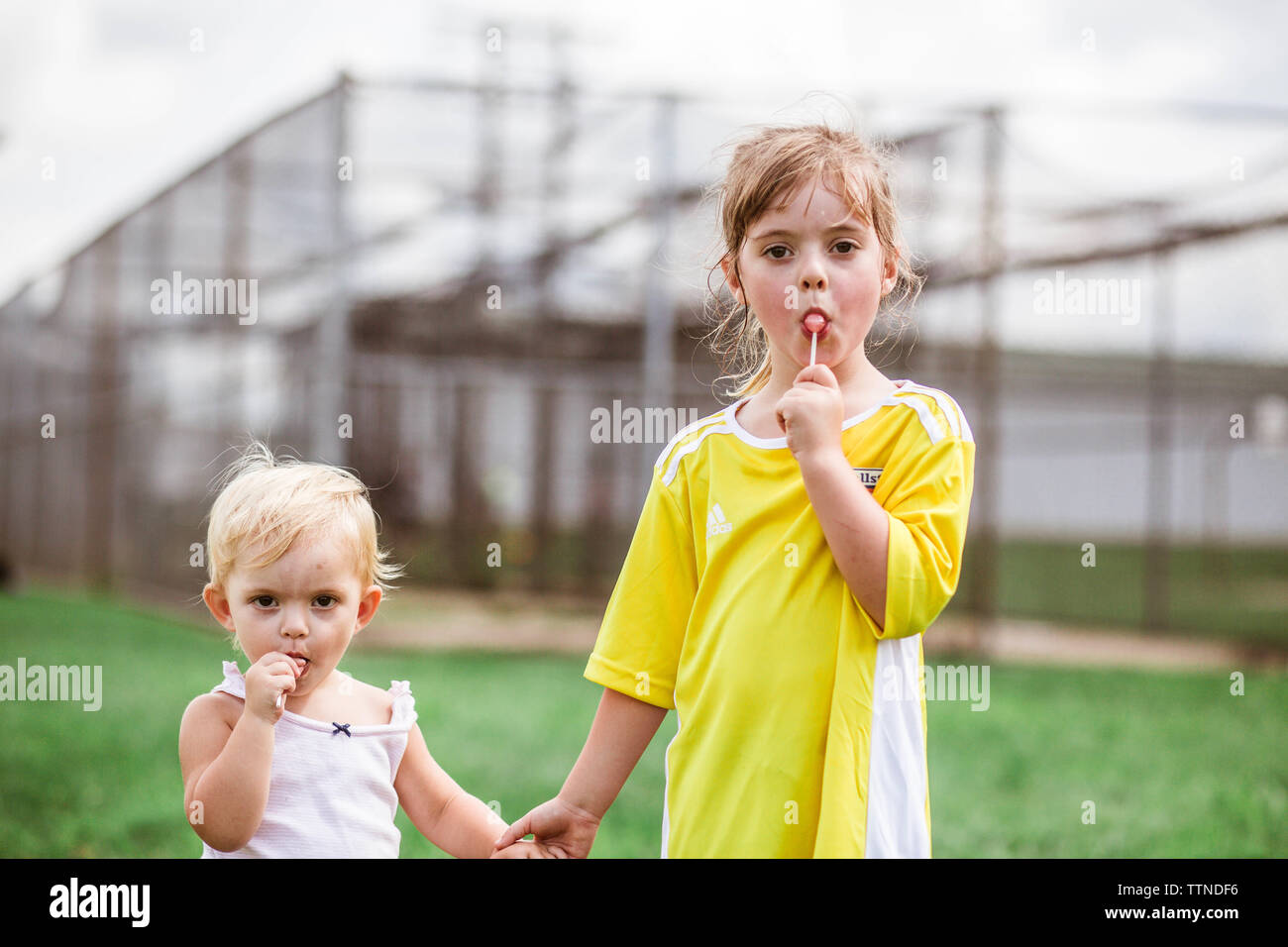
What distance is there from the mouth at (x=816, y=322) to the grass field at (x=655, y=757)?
2.31 metres

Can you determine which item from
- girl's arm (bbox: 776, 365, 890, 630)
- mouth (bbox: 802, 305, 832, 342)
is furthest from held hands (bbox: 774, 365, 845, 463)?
mouth (bbox: 802, 305, 832, 342)

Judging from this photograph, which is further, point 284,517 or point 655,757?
point 655,757

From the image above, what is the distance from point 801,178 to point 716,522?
1.60ft

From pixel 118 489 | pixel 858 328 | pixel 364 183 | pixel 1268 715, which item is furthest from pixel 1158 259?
pixel 118 489

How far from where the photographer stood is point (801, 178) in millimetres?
1563

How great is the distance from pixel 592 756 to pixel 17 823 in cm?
307

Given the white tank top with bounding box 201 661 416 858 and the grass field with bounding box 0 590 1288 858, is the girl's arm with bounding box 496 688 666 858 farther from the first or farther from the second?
the grass field with bounding box 0 590 1288 858

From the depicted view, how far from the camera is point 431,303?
927 centimetres

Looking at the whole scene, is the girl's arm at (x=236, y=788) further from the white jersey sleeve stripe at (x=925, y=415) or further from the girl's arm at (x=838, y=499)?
the white jersey sleeve stripe at (x=925, y=415)

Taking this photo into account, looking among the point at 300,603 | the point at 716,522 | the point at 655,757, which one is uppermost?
the point at 716,522

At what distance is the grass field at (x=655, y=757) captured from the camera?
3850 millimetres

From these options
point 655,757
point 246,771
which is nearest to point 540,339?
point 655,757

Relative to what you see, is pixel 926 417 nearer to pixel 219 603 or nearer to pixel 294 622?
pixel 294 622

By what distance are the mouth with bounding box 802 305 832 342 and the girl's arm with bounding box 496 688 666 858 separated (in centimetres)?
59
